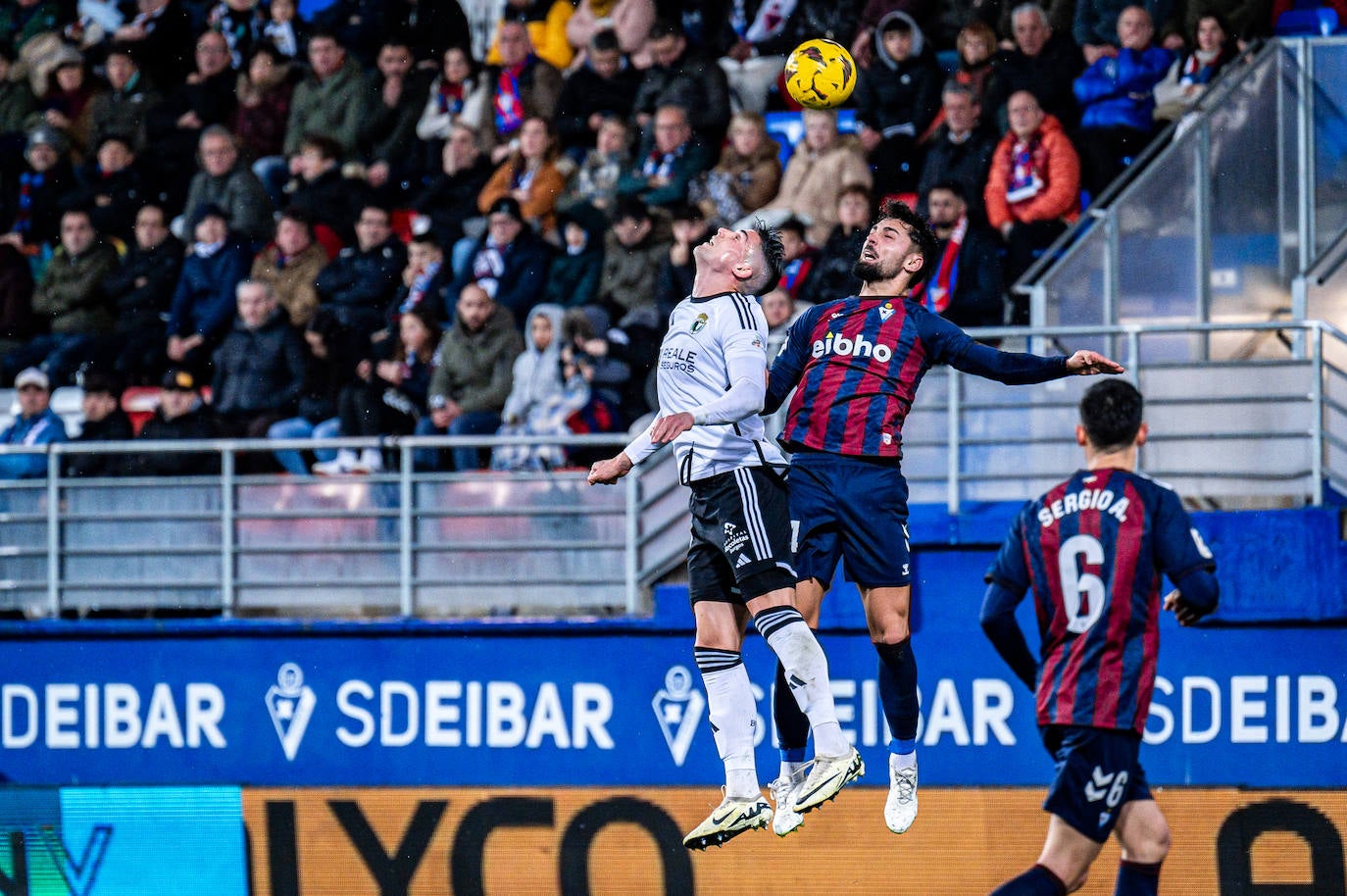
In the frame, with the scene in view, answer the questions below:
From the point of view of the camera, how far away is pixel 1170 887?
990cm

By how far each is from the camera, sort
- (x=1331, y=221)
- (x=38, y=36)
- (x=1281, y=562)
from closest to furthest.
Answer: (x=1281, y=562) < (x=1331, y=221) < (x=38, y=36)

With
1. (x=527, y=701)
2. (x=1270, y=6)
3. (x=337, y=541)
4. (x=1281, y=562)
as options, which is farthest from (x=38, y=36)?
(x=1281, y=562)

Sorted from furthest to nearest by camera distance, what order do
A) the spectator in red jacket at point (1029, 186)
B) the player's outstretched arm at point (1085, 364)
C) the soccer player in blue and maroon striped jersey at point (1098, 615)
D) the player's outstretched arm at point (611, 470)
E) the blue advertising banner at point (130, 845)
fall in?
the spectator in red jacket at point (1029, 186) < the blue advertising banner at point (130, 845) < the player's outstretched arm at point (611, 470) < the player's outstretched arm at point (1085, 364) < the soccer player in blue and maroon striped jersey at point (1098, 615)

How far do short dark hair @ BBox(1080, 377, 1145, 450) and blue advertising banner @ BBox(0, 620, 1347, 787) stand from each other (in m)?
3.61

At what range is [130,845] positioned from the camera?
36.2ft

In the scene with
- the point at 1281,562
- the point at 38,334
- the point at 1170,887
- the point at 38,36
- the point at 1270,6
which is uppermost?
the point at 38,36

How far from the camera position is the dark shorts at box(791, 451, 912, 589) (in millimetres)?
7477

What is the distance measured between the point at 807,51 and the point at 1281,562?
3455mm

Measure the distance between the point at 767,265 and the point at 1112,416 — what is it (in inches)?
68.3

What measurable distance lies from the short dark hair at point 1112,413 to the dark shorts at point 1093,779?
3.03ft

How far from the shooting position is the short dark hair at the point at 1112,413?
6539 millimetres

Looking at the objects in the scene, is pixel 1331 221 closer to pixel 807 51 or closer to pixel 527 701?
pixel 807 51

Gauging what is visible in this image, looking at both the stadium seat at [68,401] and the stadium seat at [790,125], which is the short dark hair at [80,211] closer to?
the stadium seat at [68,401]

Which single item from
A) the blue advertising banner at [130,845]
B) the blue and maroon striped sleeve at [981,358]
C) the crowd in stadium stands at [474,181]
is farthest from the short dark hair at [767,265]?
the blue advertising banner at [130,845]
